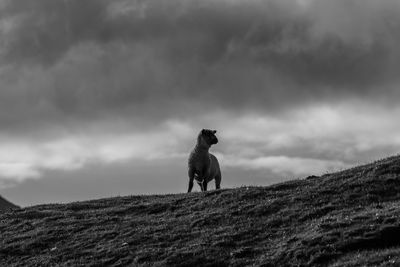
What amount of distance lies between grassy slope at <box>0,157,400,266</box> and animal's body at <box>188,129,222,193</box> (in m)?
3.75

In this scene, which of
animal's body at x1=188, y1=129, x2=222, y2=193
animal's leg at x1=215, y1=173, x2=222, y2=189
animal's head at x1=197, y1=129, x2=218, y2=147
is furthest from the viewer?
animal's leg at x1=215, y1=173, x2=222, y2=189

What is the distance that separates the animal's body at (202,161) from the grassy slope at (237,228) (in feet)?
12.3

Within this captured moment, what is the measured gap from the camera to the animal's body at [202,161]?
44125mm

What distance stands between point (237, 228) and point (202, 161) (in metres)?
14.6

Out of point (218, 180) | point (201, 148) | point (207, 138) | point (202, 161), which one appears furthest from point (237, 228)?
point (218, 180)

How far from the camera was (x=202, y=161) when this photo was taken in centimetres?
4422

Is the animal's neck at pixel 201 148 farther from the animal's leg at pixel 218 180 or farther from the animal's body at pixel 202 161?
the animal's leg at pixel 218 180

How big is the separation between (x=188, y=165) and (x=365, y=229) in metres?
19.5

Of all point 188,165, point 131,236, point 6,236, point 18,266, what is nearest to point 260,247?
point 131,236

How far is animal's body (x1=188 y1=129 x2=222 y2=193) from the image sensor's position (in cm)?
4412

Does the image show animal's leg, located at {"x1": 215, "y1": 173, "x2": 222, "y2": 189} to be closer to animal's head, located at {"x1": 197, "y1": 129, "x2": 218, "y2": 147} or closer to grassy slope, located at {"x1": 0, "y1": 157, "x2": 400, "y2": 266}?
animal's head, located at {"x1": 197, "y1": 129, "x2": 218, "y2": 147}

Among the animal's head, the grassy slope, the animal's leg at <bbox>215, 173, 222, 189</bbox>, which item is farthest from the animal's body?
the grassy slope

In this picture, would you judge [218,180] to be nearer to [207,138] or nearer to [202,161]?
[202,161]

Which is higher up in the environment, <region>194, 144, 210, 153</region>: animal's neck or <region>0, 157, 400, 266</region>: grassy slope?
<region>194, 144, 210, 153</region>: animal's neck
